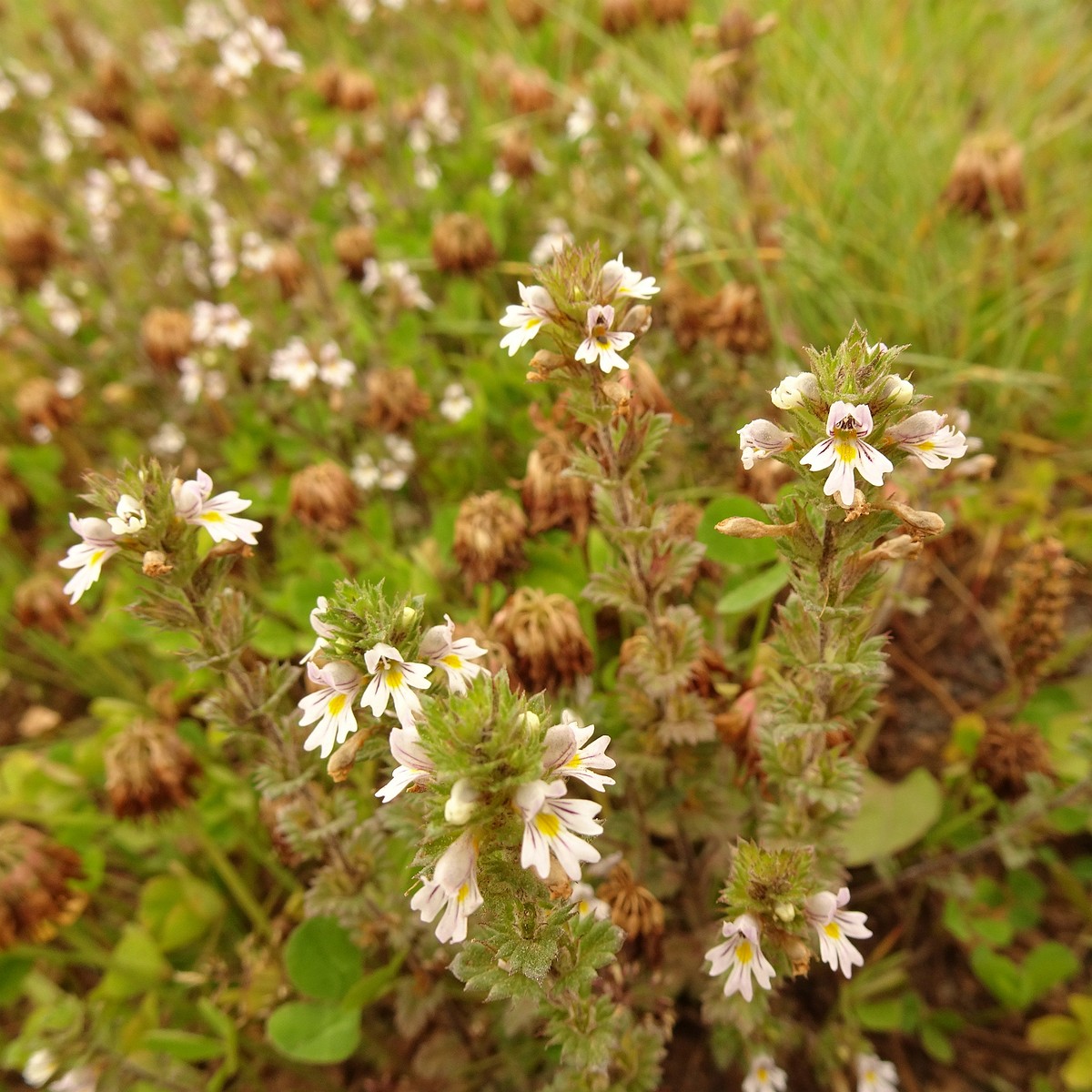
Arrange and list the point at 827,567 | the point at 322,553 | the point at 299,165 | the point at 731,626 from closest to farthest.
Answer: the point at 827,567 → the point at 731,626 → the point at 322,553 → the point at 299,165

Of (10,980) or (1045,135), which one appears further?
(1045,135)

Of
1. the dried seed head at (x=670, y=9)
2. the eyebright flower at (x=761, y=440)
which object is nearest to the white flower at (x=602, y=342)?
the eyebright flower at (x=761, y=440)

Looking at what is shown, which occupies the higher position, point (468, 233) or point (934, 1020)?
point (468, 233)

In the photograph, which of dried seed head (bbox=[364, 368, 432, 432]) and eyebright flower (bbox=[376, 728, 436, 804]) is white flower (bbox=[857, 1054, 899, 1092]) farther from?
dried seed head (bbox=[364, 368, 432, 432])

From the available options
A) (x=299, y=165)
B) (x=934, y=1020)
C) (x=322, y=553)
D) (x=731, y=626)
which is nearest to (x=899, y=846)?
(x=934, y=1020)

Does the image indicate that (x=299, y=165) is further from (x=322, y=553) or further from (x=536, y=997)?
(x=536, y=997)

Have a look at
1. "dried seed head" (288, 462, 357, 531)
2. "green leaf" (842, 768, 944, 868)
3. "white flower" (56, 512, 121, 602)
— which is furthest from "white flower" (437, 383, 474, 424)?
"green leaf" (842, 768, 944, 868)

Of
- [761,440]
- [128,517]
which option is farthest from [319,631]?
[761,440]
